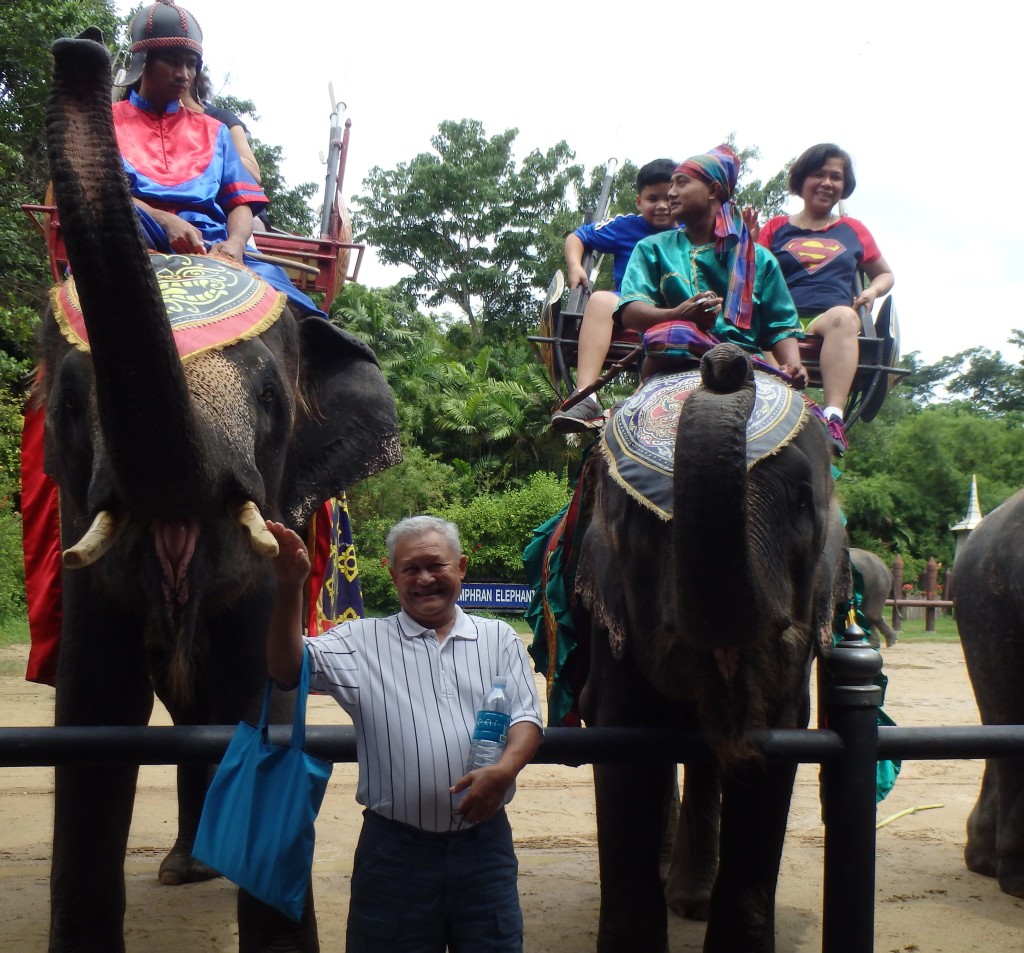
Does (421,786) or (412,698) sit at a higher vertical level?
(412,698)

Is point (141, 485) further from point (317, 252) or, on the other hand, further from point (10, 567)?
point (10, 567)

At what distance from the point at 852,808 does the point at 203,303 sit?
6.37 ft

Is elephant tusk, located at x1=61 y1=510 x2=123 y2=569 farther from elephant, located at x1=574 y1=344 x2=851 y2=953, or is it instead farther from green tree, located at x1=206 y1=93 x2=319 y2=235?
green tree, located at x1=206 y1=93 x2=319 y2=235

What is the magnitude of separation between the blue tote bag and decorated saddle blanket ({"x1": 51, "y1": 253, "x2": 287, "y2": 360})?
3.60 ft

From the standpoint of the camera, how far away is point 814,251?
4859 mm

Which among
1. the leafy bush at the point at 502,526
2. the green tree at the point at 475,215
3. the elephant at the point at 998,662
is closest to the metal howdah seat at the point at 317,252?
the elephant at the point at 998,662

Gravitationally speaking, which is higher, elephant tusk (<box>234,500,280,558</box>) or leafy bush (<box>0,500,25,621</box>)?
elephant tusk (<box>234,500,280,558</box>)

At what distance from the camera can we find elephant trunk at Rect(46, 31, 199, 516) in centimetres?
220

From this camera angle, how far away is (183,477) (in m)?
2.49

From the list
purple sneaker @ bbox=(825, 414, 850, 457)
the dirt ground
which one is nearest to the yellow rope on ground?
the dirt ground

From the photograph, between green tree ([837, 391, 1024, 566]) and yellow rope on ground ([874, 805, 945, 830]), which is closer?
yellow rope on ground ([874, 805, 945, 830])

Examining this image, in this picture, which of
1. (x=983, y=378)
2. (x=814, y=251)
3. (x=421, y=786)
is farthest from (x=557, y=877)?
(x=983, y=378)

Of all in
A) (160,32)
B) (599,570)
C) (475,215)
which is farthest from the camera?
(475,215)

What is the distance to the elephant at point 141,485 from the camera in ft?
7.36
